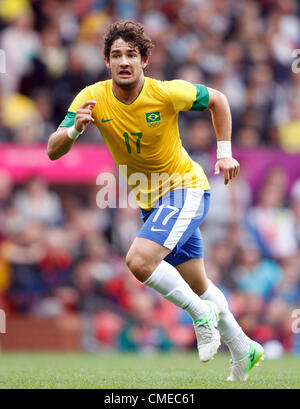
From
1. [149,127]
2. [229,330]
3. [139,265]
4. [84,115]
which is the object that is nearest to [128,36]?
[149,127]

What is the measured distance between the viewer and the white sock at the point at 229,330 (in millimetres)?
6219

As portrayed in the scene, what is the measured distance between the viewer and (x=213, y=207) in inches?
455

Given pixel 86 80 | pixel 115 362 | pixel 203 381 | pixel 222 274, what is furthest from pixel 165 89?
pixel 86 80

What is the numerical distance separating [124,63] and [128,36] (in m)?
0.23

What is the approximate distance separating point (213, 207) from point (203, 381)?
19.0ft

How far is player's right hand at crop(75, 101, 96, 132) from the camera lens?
5496mm

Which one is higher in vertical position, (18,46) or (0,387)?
(18,46)

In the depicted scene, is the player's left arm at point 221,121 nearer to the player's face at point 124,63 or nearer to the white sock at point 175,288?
the player's face at point 124,63

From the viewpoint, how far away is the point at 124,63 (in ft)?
19.1

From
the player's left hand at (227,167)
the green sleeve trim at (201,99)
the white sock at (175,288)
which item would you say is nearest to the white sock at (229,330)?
the white sock at (175,288)

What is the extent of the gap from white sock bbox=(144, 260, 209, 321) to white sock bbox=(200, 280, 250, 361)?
1.30 feet

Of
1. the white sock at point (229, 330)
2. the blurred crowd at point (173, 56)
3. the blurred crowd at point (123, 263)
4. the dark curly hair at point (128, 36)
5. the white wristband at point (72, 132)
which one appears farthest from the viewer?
the blurred crowd at point (173, 56)

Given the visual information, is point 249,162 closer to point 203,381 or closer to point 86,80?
point 86,80

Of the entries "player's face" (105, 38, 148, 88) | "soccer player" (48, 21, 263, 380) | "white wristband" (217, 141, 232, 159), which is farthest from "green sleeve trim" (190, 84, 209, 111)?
"player's face" (105, 38, 148, 88)
